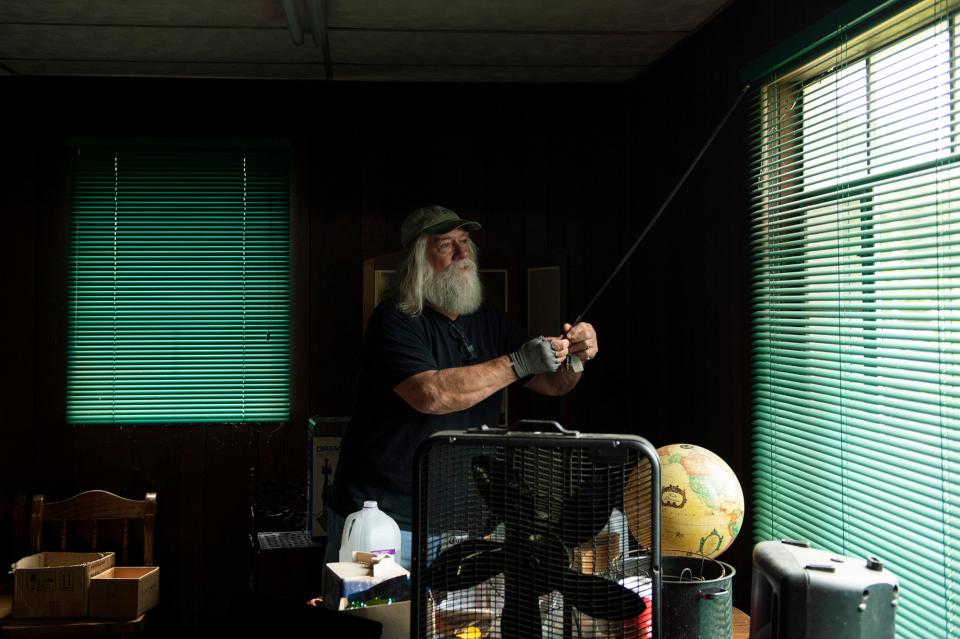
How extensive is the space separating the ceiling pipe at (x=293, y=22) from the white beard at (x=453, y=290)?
3.23ft

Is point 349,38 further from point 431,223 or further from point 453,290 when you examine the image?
point 453,290

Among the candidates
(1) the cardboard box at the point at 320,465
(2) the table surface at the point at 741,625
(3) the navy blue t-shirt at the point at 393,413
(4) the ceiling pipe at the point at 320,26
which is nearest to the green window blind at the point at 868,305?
(2) the table surface at the point at 741,625

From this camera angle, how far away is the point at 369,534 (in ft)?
6.01

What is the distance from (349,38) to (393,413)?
1.58 m

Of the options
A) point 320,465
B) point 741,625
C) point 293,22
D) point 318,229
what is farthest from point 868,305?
point 318,229

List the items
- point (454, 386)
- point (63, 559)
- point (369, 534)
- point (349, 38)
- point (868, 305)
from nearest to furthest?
point (369, 534)
point (868, 305)
point (454, 386)
point (349, 38)
point (63, 559)

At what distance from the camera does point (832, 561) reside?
1.38 metres

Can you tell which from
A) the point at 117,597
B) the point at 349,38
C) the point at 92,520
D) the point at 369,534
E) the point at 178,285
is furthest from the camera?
the point at 178,285

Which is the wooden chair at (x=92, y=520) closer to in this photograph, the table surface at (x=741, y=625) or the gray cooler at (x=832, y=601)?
the table surface at (x=741, y=625)

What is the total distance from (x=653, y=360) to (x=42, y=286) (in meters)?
2.71

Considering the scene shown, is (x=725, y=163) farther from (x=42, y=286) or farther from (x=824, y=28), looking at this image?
(x=42, y=286)

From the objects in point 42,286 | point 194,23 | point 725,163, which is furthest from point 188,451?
point 725,163

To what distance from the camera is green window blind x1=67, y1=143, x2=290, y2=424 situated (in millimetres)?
3820

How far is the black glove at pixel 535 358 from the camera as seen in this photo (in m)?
2.30
